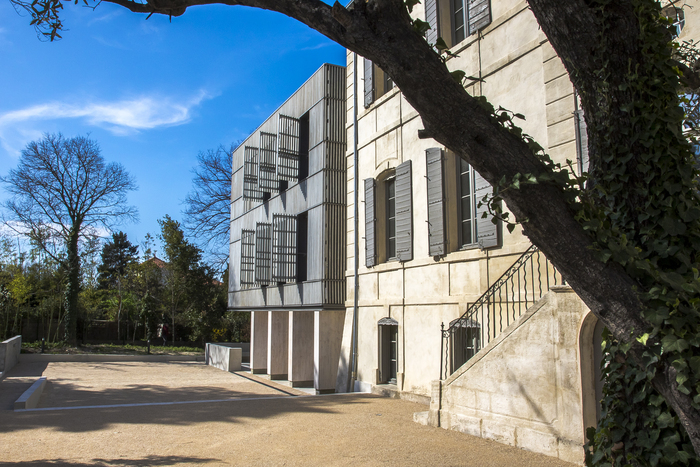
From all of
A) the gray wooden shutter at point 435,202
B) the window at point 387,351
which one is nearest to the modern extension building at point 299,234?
the window at point 387,351

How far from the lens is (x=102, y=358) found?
25.0 meters

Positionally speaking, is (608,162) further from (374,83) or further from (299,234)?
(299,234)

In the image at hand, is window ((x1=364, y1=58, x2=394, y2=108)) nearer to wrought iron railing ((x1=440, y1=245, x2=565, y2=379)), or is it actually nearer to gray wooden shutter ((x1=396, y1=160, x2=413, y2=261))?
gray wooden shutter ((x1=396, y1=160, x2=413, y2=261))

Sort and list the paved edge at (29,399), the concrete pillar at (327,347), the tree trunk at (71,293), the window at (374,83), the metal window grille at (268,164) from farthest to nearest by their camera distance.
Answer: the tree trunk at (71,293), the metal window grille at (268,164), the concrete pillar at (327,347), the window at (374,83), the paved edge at (29,399)

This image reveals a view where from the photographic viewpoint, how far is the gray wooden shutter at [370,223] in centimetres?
1273

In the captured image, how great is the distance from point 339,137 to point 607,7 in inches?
492

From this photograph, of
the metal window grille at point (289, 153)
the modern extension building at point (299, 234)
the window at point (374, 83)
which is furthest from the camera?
the metal window grille at point (289, 153)

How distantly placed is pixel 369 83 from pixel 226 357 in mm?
13702

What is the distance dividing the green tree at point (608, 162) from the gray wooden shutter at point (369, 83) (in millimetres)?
9910

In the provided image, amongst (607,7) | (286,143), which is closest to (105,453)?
(607,7)

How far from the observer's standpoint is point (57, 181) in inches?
1160

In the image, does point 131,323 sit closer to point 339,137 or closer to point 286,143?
point 286,143

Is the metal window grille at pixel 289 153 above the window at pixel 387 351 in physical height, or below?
above

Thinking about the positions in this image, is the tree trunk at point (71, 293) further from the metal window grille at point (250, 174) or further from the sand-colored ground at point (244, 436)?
the sand-colored ground at point (244, 436)
